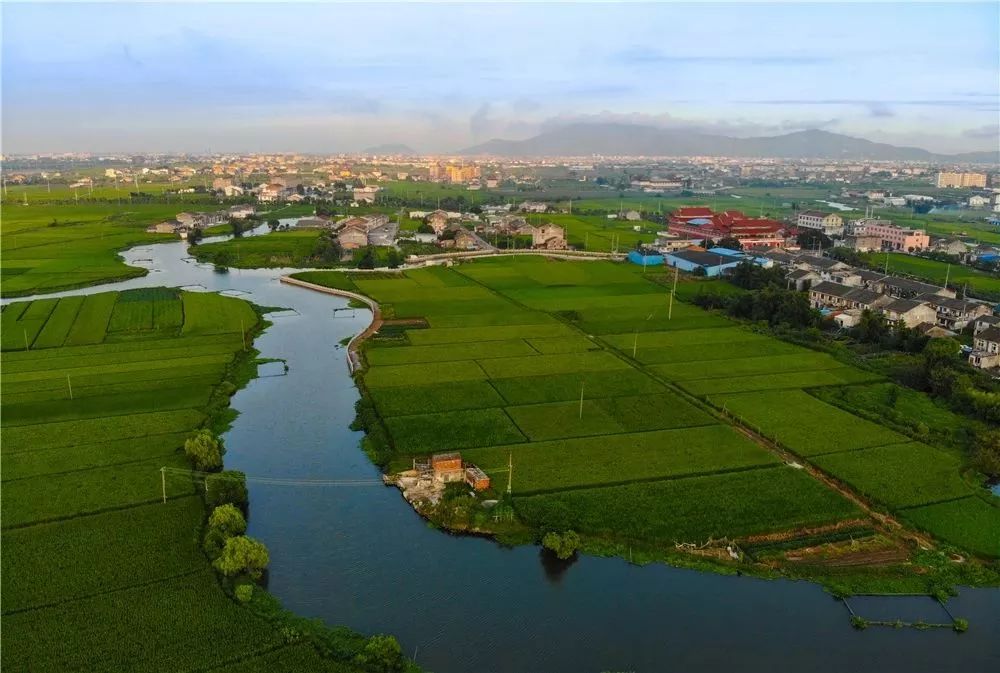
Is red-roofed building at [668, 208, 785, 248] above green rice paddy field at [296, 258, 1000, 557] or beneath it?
above

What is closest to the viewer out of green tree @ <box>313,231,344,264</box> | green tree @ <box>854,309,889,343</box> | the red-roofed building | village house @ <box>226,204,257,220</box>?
green tree @ <box>854,309,889,343</box>

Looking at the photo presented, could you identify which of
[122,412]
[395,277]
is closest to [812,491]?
[122,412]

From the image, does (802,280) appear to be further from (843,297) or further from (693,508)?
(693,508)

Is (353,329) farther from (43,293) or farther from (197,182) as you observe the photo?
(197,182)

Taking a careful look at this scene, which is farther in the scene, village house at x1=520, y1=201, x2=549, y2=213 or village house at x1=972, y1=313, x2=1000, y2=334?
village house at x1=520, y1=201, x2=549, y2=213

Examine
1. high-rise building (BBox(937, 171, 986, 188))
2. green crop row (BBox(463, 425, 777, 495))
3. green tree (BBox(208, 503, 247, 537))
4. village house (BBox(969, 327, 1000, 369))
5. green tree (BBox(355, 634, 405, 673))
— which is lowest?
green tree (BBox(355, 634, 405, 673))

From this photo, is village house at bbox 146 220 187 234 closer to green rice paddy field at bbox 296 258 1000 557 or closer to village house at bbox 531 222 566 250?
village house at bbox 531 222 566 250

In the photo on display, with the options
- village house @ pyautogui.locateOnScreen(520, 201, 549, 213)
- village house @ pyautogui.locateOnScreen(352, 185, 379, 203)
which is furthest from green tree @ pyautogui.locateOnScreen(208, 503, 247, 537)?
village house @ pyautogui.locateOnScreen(352, 185, 379, 203)
